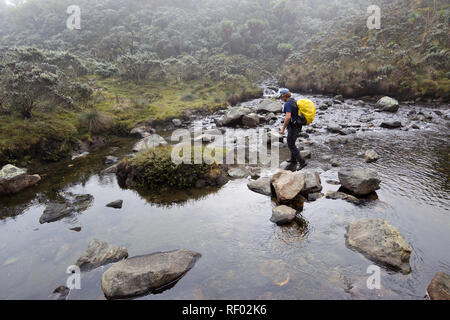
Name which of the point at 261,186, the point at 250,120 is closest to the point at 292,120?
the point at 261,186

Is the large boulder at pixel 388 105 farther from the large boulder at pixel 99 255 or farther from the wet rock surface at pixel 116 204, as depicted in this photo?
the large boulder at pixel 99 255

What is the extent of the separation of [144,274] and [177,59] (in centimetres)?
4425

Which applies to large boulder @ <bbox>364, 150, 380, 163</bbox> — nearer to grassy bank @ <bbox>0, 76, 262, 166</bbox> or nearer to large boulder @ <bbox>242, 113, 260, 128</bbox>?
large boulder @ <bbox>242, 113, 260, 128</bbox>

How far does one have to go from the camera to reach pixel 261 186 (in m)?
9.98

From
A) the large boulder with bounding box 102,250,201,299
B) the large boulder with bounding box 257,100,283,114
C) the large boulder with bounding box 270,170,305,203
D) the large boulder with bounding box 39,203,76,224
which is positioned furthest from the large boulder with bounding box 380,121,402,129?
the large boulder with bounding box 39,203,76,224

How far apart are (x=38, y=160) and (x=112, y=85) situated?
2131 cm

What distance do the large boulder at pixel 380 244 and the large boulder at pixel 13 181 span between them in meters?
13.2

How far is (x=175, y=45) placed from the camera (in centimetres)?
5847

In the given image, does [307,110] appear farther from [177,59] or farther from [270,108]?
[177,59]

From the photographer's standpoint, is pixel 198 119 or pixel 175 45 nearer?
pixel 198 119

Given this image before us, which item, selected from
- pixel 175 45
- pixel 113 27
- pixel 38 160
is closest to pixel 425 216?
pixel 38 160

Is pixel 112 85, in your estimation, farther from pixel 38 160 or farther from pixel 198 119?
pixel 38 160
